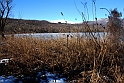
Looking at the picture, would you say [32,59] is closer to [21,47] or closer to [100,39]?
[21,47]

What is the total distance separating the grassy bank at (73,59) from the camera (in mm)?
3947

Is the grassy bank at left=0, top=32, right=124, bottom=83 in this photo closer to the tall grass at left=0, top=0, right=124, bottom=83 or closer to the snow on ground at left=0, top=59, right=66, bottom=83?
the tall grass at left=0, top=0, right=124, bottom=83

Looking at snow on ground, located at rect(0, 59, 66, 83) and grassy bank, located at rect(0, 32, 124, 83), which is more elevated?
grassy bank, located at rect(0, 32, 124, 83)

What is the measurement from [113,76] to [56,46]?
5.98 ft

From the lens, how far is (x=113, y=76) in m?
3.92

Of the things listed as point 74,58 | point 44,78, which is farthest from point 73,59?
point 44,78

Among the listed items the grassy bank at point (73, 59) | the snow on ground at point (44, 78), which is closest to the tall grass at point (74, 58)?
the grassy bank at point (73, 59)

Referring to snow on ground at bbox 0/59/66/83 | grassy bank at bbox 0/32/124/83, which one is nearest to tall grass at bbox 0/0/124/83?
grassy bank at bbox 0/32/124/83

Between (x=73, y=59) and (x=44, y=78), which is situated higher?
(x=73, y=59)

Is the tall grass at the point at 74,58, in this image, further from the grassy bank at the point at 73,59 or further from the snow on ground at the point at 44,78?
the snow on ground at the point at 44,78

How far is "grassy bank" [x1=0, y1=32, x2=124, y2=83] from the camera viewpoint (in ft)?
13.0

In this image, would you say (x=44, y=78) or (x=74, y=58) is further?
(x=74, y=58)

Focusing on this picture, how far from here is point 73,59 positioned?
4465mm

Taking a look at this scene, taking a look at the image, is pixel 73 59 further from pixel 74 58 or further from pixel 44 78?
pixel 44 78
